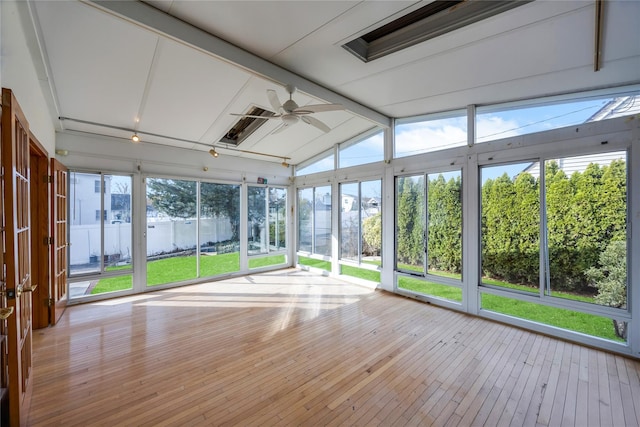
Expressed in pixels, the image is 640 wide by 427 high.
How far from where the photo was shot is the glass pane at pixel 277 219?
7.06 metres

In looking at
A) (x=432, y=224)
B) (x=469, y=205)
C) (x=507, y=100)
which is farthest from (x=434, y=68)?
(x=432, y=224)

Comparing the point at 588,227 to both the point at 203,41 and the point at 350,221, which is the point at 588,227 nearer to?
the point at 350,221

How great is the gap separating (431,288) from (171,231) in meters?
5.29

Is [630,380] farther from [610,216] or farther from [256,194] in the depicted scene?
[256,194]

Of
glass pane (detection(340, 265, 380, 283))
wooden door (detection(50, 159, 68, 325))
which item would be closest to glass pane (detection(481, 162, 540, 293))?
glass pane (detection(340, 265, 380, 283))

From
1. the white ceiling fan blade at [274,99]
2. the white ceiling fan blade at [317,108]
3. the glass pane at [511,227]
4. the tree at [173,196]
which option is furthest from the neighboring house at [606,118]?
the tree at [173,196]

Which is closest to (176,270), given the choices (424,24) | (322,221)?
(322,221)

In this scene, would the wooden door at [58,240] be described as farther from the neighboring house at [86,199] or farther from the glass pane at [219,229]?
the glass pane at [219,229]

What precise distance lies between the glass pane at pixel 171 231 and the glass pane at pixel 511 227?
18.4ft

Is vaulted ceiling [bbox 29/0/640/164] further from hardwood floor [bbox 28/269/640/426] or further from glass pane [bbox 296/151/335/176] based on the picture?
hardwood floor [bbox 28/269/640/426]

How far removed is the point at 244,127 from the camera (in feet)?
16.2

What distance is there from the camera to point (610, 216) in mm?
3016

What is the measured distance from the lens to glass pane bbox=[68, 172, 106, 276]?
437 centimetres

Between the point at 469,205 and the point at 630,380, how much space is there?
239cm
